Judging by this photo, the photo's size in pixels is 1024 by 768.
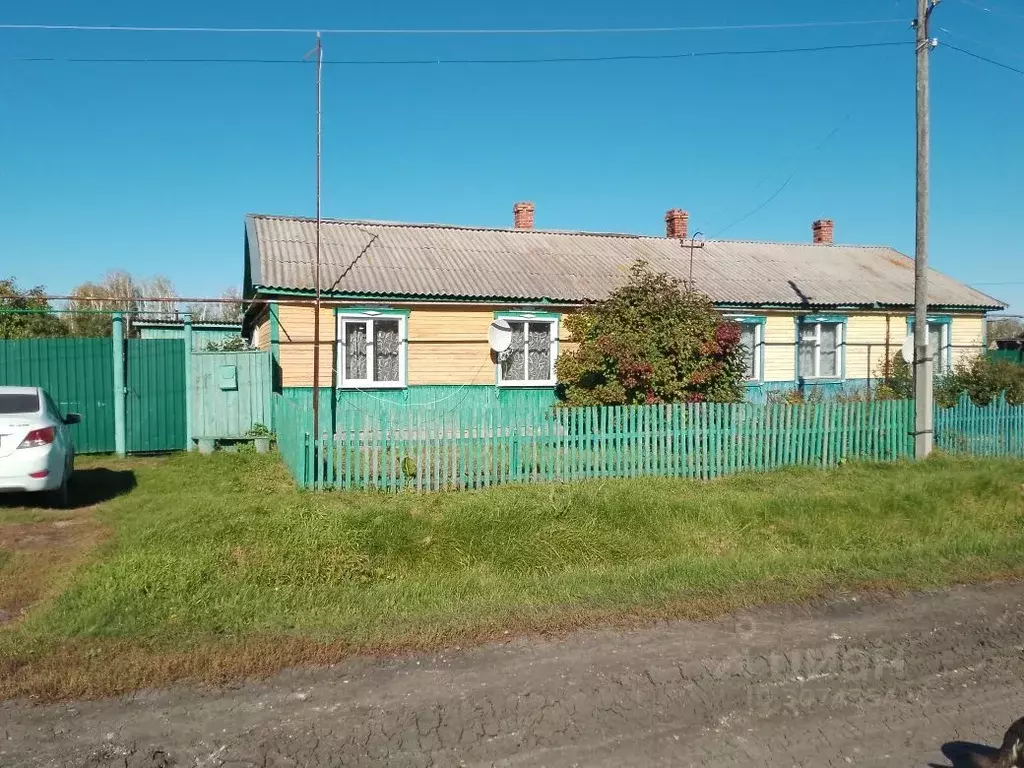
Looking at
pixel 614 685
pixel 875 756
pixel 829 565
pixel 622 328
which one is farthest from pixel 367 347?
pixel 875 756

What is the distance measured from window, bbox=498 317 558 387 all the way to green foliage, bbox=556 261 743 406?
3056 mm

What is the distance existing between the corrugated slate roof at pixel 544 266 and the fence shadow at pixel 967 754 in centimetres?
1171

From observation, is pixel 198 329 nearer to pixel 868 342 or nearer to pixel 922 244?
pixel 922 244

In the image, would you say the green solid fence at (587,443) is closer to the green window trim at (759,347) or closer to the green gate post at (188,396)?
the green gate post at (188,396)

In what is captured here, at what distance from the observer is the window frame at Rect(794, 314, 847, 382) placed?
60.4 feet

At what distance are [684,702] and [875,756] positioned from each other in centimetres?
97

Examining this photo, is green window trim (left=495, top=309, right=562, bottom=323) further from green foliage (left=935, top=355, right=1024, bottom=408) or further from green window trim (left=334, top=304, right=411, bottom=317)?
green foliage (left=935, top=355, right=1024, bottom=408)

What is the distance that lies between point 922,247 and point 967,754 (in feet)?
32.8

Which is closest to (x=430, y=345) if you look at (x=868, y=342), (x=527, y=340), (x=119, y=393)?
(x=527, y=340)

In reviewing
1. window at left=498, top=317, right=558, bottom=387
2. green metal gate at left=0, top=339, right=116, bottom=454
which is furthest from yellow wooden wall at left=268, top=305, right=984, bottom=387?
green metal gate at left=0, top=339, right=116, bottom=454

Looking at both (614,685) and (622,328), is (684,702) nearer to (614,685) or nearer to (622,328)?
(614,685)

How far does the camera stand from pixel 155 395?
522 inches

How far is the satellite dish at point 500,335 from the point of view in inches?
588

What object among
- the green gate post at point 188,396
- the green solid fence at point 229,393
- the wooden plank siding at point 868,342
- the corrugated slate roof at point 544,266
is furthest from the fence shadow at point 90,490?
the wooden plank siding at point 868,342
